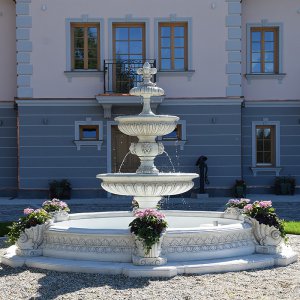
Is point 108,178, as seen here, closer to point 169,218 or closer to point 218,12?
point 169,218

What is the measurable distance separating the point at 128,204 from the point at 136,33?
5.58m

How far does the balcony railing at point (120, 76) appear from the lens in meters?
18.4

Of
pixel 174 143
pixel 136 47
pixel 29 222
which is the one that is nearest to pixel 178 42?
pixel 136 47

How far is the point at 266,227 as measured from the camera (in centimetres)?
809

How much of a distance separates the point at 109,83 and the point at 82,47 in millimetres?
1490

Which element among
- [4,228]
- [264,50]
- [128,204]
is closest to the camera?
[4,228]

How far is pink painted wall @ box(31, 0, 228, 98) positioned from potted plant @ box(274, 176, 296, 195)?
3418 mm

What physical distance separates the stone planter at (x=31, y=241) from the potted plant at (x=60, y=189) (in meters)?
10.2

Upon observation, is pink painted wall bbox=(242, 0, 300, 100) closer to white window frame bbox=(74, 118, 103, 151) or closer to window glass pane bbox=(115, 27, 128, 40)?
window glass pane bbox=(115, 27, 128, 40)

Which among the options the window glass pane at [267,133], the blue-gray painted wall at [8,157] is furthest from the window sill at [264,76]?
the blue-gray painted wall at [8,157]

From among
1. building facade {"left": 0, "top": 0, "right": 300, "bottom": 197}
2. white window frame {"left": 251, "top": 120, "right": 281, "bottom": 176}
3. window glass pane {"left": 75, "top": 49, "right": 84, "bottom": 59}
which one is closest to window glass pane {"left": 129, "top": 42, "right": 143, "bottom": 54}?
building facade {"left": 0, "top": 0, "right": 300, "bottom": 197}

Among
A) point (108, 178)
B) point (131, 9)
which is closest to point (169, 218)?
point (108, 178)

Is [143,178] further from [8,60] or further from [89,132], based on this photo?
[8,60]

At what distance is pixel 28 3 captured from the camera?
18500mm
